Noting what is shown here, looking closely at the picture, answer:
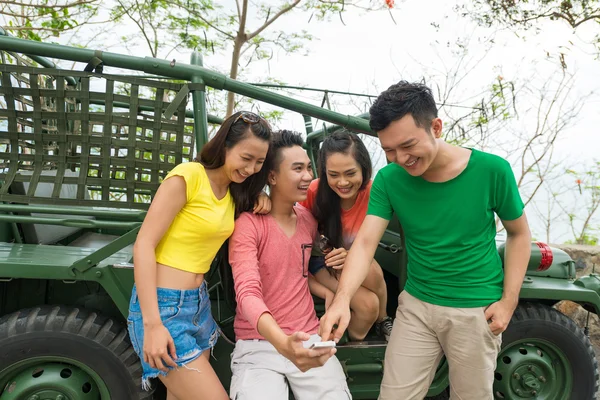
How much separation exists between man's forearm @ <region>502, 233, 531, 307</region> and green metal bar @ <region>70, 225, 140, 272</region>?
1.62m

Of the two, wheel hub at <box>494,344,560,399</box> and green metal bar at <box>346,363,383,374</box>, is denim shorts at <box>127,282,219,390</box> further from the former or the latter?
wheel hub at <box>494,344,560,399</box>

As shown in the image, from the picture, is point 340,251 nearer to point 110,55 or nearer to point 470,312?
point 470,312

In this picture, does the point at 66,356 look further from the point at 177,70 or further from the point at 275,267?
the point at 177,70

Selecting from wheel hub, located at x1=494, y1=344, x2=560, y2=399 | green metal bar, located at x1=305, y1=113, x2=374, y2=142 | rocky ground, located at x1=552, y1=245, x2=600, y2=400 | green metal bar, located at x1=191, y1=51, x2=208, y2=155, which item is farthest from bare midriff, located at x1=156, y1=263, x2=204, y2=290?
rocky ground, located at x1=552, y1=245, x2=600, y2=400

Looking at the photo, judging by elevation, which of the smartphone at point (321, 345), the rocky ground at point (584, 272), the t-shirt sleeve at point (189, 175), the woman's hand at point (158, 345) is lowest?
the rocky ground at point (584, 272)

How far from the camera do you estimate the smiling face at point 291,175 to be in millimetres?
2151

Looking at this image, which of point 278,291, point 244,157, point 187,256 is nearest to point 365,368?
point 278,291

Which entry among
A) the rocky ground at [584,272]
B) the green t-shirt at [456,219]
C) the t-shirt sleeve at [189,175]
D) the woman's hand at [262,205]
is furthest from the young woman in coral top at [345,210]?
the rocky ground at [584,272]

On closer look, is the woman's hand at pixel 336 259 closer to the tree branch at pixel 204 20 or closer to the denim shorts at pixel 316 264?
the denim shorts at pixel 316 264

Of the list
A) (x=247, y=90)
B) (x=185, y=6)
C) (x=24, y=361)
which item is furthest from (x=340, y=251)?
(x=185, y=6)

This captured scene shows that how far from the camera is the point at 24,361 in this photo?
205cm

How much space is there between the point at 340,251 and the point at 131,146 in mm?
1028

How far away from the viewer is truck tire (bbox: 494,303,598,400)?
2.60m

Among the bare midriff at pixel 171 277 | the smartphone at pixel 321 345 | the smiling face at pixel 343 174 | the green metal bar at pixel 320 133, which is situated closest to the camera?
the smartphone at pixel 321 345
